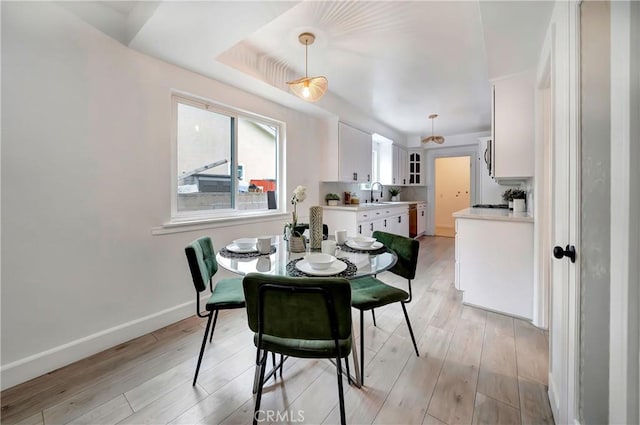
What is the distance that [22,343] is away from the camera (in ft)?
5.33

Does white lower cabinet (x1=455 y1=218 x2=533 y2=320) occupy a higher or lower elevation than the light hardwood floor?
higher

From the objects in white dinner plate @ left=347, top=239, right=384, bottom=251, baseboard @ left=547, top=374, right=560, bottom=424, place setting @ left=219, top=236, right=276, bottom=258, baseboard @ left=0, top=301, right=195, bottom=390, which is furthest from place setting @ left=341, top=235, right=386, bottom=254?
baseboard @ left=0, top=301, right=195, bottom=390

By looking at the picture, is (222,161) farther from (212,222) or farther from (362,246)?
(362,246)

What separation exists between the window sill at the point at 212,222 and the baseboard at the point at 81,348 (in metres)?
0.69

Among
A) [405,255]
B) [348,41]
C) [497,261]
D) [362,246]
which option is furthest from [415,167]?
[362,246]

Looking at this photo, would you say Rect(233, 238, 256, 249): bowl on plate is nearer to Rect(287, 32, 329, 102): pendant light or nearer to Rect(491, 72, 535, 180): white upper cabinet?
Rect(287, 32, 329, 102): pendant light

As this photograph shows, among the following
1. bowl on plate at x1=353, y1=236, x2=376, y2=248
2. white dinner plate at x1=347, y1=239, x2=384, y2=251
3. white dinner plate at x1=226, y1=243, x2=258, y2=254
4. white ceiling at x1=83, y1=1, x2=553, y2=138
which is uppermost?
white ceiling at x1=83, y1=1, x2=553, y2=138

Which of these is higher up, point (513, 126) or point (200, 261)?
point (513, 126)

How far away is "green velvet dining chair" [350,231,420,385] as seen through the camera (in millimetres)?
1626

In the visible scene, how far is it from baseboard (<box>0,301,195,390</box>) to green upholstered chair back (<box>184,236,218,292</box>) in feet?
2.70

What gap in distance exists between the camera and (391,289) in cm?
182

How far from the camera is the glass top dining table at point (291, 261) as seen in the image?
1.34 metres

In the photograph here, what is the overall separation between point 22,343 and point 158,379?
2.76 ft

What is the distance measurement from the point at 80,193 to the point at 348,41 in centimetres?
241
